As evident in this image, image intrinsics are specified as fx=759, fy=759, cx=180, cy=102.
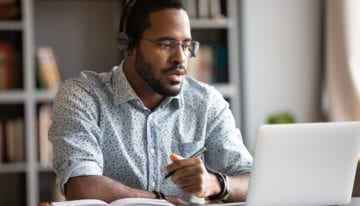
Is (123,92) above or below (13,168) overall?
above

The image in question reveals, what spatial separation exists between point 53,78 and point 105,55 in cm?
36

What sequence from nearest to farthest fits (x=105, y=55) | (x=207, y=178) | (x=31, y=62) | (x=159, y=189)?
(x=207, y=178) < (x=159, y=189) < (x=31, y=62) < (x=105, y=55)

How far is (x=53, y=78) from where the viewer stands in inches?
163

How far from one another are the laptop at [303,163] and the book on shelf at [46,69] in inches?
102

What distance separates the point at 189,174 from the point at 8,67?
2.40 metres

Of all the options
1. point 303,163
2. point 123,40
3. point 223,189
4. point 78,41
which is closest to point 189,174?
point 223,189

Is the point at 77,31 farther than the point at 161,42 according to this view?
Yes

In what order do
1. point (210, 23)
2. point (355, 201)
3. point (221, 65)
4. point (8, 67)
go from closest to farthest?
1. point (355, 201)
2. point (8, 67)
3. point (210, 23)
4. point (221, 65)

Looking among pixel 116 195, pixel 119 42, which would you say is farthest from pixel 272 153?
pixel 119 42

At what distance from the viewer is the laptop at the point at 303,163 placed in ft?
5.45

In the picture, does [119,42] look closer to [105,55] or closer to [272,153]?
[272,153]

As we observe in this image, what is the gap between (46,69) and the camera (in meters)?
4.10

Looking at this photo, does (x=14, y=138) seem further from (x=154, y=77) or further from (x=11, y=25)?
(x=154, y=77)

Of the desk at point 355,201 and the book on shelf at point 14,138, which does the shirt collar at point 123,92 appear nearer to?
the desk at point 355,201
